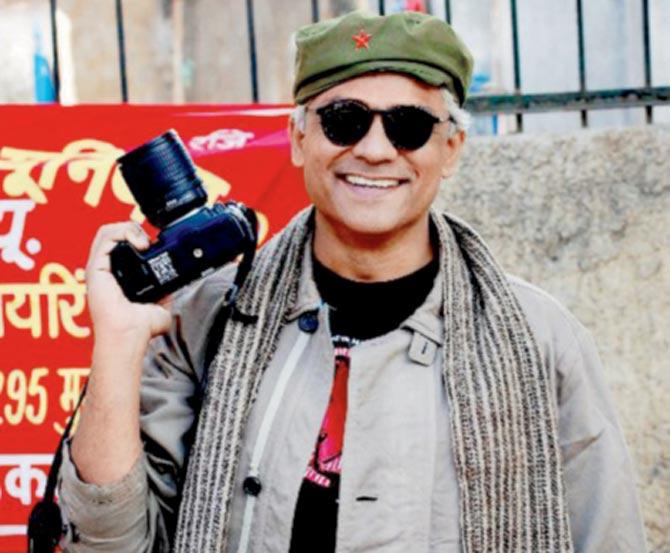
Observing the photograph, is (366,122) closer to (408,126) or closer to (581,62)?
(408,126)

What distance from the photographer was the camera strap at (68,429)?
2.24 m

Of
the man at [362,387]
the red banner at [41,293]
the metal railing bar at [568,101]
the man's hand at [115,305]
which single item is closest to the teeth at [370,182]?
the man at [362,387]

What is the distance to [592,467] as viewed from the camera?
7.54 ft

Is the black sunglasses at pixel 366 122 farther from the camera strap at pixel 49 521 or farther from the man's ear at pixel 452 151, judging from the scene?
the camera strap at pixel 49 521

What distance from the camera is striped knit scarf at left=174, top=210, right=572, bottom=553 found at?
218 cm

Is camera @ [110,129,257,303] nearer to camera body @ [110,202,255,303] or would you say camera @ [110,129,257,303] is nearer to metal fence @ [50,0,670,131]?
camera body @ [110,202,255,303]

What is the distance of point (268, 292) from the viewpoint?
236 cm

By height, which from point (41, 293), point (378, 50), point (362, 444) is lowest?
point (362, 444)

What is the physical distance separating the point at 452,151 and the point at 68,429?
89 cm

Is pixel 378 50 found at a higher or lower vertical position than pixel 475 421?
higher

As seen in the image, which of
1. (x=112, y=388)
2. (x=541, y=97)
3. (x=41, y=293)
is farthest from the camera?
(x=541, y=97)

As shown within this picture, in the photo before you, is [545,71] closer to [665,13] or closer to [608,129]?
[665,13]

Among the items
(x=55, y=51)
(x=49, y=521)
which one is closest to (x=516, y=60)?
(x=55, y=51)

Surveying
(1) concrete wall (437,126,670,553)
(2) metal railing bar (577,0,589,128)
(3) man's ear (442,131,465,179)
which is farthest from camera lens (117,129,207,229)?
(2) metal railing bar (577,0,589,128)
